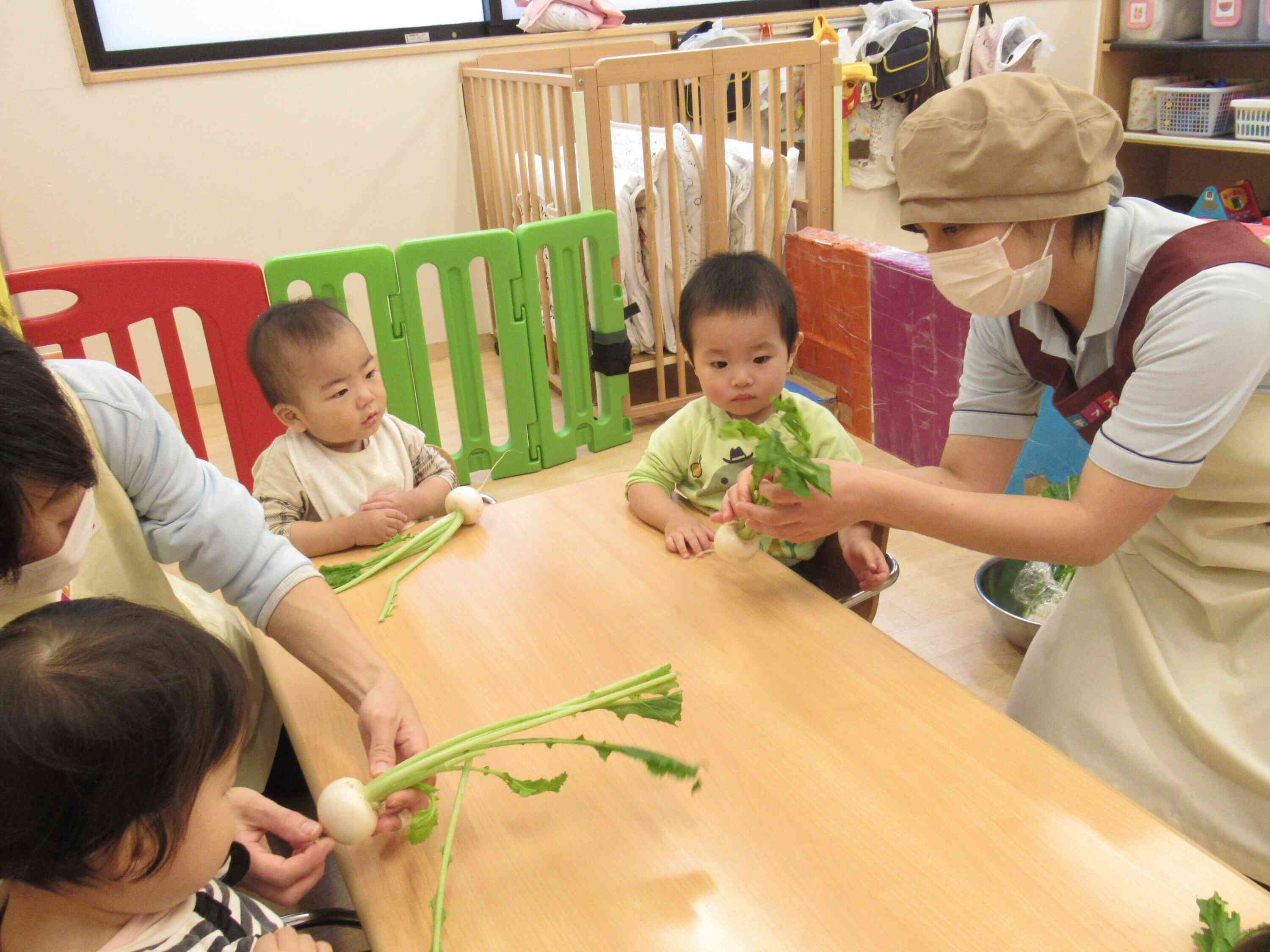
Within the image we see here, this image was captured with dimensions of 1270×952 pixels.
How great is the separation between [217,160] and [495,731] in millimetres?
3811

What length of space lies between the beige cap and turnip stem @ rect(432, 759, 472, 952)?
0.93 metres

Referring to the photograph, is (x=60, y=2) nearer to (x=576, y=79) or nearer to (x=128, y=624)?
(x=576, y=79)

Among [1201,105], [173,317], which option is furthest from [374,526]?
[1201,105]

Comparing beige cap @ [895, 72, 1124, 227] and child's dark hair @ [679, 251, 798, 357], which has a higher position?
beige cap @ [895, 72, 1124, 227]

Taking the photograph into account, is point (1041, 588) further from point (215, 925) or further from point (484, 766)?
Answer: point (215, 925)

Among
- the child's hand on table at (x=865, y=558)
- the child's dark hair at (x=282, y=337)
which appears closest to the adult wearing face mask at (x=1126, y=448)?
the child's hand on table at (x=865, y=558)

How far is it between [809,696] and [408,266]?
2.30 meters

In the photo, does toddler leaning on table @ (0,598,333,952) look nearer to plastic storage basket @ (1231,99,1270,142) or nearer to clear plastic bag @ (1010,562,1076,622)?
clear plastic bag @ (1010,562,1076,622)

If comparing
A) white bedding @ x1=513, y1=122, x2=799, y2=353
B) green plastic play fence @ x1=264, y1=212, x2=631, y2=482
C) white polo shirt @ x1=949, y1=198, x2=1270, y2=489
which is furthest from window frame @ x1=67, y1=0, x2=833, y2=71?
white polo shirt @ x1=949, y1=198, x2=1270, y2=489

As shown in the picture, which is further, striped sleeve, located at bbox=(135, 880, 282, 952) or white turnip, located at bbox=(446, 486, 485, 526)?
white turnip, located at bbox=(446, 486, 485, 526)

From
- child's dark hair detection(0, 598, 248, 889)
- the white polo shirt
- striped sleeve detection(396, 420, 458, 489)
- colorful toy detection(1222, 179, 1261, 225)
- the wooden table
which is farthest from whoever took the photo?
colorful toy detection(1222, 179, 1261, 225)

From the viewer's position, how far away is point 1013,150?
3.98 ft

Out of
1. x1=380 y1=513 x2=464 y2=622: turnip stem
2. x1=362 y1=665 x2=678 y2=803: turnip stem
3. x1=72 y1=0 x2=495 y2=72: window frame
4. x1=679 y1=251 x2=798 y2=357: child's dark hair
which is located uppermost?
x1=72 y1=0 x2=495 y2=72: window frame

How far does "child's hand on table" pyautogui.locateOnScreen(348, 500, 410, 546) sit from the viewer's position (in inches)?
65.8
